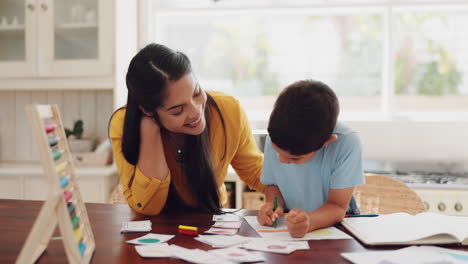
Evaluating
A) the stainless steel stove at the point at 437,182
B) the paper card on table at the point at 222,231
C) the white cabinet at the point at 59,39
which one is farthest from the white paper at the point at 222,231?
the white cabinet at the point at 59,39

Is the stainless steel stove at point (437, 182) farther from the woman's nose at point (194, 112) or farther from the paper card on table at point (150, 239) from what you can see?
the paper card on table at point (150, 239)

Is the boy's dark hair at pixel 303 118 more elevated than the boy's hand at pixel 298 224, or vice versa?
the boy's dark hair at pixel 303 118

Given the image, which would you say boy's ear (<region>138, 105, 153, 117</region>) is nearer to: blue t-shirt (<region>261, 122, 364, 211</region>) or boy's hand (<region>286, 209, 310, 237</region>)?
blue t-shirt (<region>261, 122, 364, 211</region>)

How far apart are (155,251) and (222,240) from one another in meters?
0.16

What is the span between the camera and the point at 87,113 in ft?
10.4

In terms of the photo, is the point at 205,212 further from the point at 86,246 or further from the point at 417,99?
the point at 417,99

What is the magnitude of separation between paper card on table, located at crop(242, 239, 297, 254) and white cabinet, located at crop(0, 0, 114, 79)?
2.01 m

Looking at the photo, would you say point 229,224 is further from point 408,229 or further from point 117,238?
point 408,229

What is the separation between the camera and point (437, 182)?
2.62 m

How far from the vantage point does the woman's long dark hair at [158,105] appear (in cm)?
141

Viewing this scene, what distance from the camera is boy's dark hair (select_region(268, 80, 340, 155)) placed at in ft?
3.92

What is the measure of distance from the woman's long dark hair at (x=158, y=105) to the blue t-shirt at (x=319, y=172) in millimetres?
202

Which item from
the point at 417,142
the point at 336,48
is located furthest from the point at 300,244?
the point at 336,48

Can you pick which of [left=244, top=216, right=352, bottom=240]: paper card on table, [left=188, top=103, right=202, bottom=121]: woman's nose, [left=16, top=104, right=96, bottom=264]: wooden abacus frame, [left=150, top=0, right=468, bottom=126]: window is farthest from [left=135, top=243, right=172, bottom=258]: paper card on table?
[left=150, top=0, right=468, bottom=126]: window
